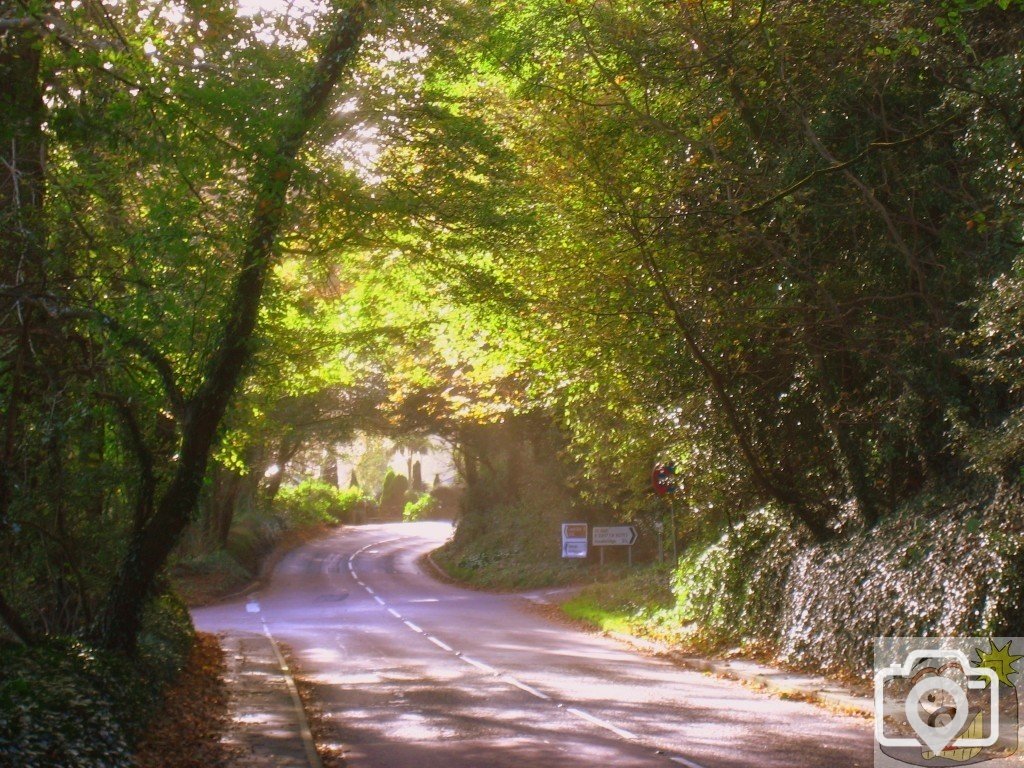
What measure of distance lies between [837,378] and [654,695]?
5.73 m

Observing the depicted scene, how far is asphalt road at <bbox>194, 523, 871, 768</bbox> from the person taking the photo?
32.2 ft

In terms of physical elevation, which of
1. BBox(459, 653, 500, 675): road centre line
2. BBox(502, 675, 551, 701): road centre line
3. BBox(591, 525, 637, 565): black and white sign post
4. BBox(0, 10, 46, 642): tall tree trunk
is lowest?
BBox(459, 653, 500, 675): road centre line

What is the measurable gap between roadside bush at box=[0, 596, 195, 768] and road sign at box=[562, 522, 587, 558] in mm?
24078

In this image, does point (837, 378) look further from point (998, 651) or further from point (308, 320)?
point (308, 320)

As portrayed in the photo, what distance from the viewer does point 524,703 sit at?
1291cm

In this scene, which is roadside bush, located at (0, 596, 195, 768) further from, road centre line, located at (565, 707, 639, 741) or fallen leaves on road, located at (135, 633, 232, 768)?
road centre line, located at (565, 707, 639, 741)

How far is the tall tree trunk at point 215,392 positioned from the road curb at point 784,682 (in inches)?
312

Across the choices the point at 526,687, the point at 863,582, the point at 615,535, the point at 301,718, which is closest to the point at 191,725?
the point at 301,718

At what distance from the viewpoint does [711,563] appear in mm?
19500

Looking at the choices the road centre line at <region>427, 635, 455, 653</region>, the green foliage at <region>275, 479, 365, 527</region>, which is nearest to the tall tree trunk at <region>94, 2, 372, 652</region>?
the road centre line at <region>427, 635, 455, 653</region>

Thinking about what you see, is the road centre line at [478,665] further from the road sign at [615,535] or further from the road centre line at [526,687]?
the road sign at [615,535]

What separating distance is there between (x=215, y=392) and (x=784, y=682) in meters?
8.35

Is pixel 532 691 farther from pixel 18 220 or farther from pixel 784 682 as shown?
pixel 18 220

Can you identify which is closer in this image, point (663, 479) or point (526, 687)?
point (526, 687)
